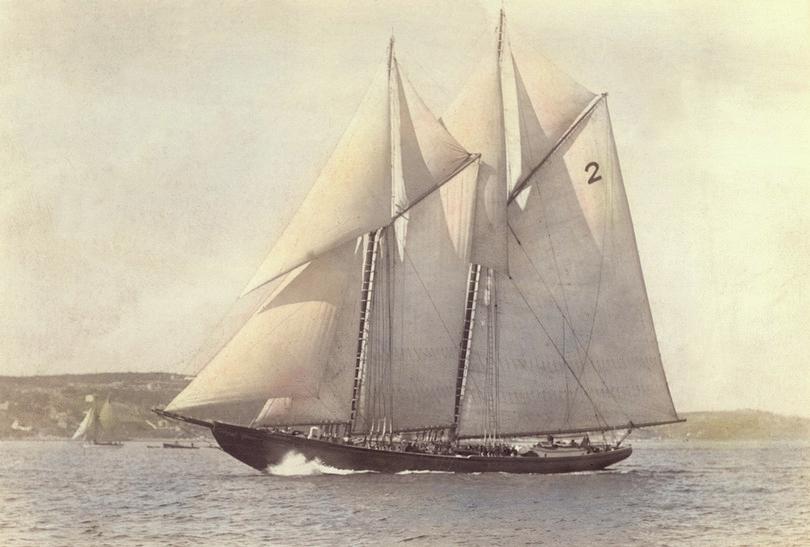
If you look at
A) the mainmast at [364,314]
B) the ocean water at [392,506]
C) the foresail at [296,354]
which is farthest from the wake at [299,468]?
the mainmast at [364,314]

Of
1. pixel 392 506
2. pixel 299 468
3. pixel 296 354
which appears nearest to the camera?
pixel 392 506

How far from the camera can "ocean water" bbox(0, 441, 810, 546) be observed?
943 inches

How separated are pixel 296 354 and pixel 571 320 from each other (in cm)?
711

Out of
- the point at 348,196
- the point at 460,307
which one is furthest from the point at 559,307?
the point at 348,196

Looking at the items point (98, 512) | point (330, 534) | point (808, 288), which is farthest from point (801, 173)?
point (98, 512)

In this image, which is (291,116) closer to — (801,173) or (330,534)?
(330,534)

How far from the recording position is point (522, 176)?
33.8 m

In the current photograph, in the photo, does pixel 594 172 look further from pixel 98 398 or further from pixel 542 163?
pixel 98 398

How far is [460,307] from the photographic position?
32.8m

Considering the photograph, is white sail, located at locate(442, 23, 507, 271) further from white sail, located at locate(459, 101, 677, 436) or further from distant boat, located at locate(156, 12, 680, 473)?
white sail, located at locate(459, 101, 677, 436)

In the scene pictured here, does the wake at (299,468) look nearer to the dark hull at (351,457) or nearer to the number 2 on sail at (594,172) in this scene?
the dark hull at (351,457)

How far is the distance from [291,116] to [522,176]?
8.82m

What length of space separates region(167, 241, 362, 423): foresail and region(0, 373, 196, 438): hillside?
86cm

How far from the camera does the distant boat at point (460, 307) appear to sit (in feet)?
98.6
